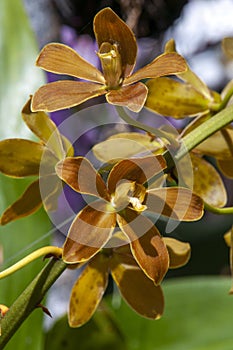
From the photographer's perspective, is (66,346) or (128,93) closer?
(128,93)

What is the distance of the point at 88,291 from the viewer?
387 millimetres

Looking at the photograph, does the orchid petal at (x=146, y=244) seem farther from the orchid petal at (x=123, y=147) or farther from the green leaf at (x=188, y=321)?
the green leaf at (x=188, y=321)

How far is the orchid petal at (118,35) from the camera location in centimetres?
34

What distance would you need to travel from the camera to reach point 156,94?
419mm

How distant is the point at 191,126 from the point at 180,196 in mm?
85

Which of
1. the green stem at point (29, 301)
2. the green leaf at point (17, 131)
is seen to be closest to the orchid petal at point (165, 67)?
the green stem at point (29, 301)

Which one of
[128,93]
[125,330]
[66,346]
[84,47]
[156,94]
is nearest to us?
[128,93]

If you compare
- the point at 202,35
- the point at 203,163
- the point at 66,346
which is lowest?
the point at 202,35

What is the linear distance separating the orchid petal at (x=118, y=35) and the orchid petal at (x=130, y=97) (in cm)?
2

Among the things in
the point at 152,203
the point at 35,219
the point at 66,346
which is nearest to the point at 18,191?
the point at 35,219

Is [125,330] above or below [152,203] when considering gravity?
below

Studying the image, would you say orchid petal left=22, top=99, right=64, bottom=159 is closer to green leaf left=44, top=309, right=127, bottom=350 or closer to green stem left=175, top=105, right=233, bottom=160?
green stem left=175, top=105, right=233, bottom=160

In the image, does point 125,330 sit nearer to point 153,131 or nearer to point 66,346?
point 66,346

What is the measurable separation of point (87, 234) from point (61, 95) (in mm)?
69
